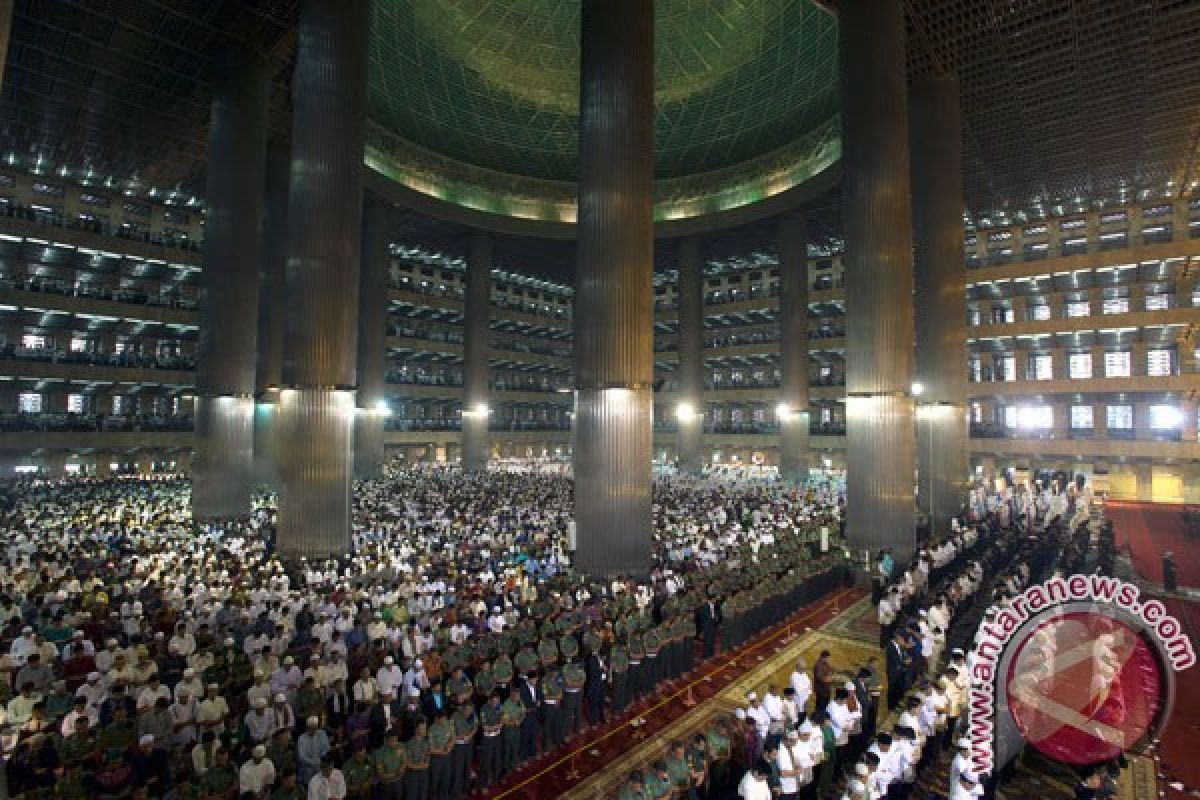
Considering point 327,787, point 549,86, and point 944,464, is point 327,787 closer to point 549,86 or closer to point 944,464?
point 944,464

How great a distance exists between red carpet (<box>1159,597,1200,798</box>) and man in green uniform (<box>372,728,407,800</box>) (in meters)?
8.98

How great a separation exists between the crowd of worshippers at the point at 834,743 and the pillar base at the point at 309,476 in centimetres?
1334

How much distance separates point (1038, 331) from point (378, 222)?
40.6 meters

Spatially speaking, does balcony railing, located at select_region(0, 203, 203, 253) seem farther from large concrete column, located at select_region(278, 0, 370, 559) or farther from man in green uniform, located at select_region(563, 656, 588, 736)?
man in green uniform, located at select_region(563, 656, 588, 736)

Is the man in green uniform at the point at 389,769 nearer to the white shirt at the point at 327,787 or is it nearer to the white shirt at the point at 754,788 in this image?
the white shirt at the point at 327,787

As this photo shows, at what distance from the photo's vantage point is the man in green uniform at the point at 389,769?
6.64m

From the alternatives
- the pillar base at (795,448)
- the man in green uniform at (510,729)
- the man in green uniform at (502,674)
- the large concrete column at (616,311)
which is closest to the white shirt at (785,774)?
the man in green uniform at (510,729)

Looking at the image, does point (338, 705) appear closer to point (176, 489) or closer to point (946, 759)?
point (946, 759)

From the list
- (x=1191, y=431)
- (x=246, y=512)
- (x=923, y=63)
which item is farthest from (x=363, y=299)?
(x=1191, y=431)

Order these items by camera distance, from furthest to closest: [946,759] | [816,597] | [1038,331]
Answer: [1038,331]
[816,597]
[946,759]

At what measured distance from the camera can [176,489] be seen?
101ft

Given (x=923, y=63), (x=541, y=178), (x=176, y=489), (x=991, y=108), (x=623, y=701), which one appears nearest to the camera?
(x=623, y=701)

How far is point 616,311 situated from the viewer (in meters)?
16.3

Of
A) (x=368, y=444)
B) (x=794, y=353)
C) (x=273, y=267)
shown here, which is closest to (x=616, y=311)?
(x=273, y=267)
